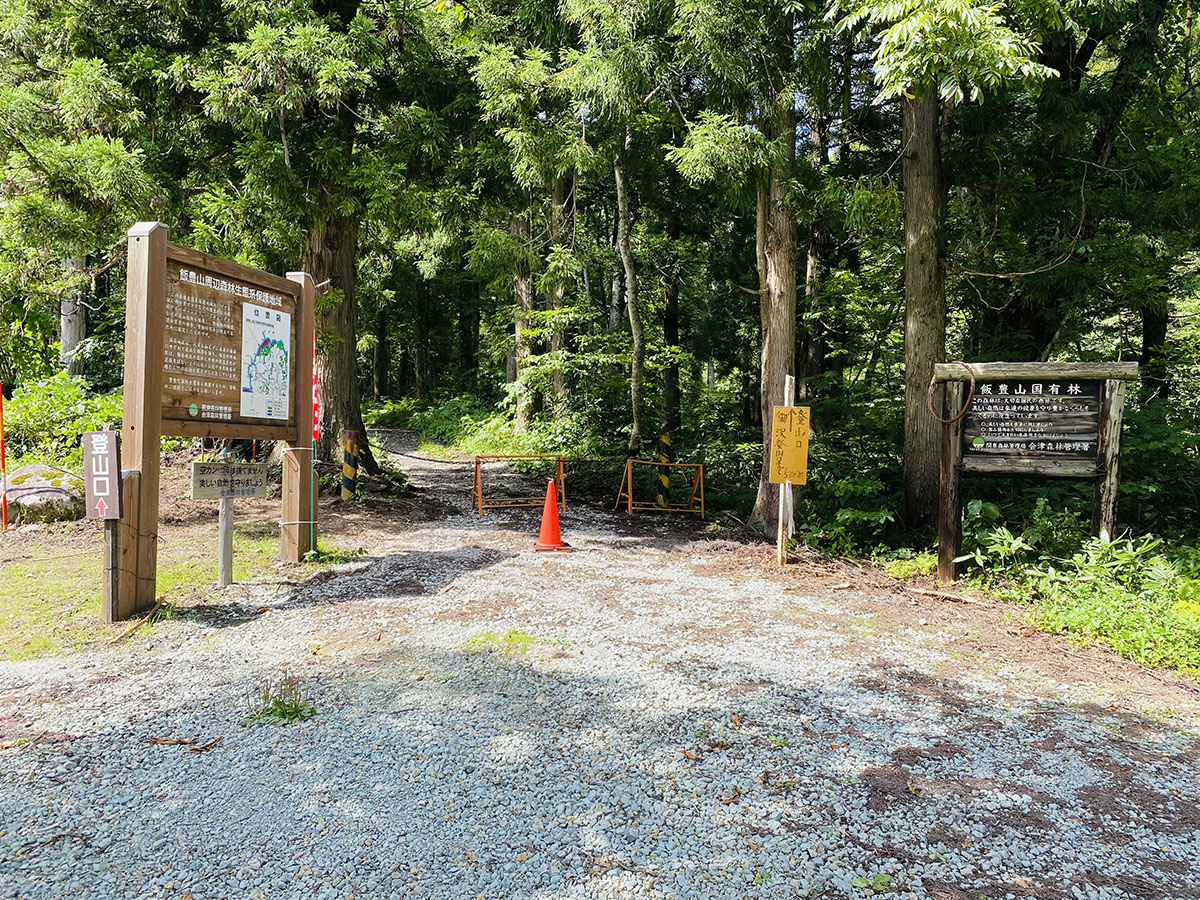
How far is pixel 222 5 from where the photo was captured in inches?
361

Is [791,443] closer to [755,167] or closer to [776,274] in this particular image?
[776,274]

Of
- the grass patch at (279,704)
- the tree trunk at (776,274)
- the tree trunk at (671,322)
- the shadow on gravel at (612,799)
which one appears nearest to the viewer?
the shadow on gravel at (612,799)

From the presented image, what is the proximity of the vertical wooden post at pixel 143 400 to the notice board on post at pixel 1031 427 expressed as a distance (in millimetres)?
7133

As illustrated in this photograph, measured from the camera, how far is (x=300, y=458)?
7.30 m

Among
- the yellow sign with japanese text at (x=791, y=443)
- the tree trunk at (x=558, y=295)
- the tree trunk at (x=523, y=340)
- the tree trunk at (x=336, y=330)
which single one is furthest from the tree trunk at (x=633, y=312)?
the yellow sign with japanese text at (x=791, y=443)

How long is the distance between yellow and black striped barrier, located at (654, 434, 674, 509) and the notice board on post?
500 centimetres

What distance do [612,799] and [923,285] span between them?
25.7 feet

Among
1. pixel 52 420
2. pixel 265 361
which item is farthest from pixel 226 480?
pixel 52 420

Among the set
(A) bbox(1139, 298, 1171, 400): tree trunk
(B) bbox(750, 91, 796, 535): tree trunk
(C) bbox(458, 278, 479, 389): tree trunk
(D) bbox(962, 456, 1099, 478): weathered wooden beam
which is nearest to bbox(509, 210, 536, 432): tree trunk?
(B) bbox(750, 91, 796, 535): tree trunk

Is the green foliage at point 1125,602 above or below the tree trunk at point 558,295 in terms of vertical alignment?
below

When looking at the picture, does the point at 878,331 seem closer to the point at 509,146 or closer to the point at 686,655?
the point at 509,146

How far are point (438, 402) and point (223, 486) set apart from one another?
2208cm

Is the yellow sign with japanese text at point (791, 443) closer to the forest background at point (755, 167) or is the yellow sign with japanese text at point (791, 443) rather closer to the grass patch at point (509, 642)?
the forest background at point (755, 167)

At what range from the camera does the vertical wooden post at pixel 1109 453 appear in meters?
6.64
